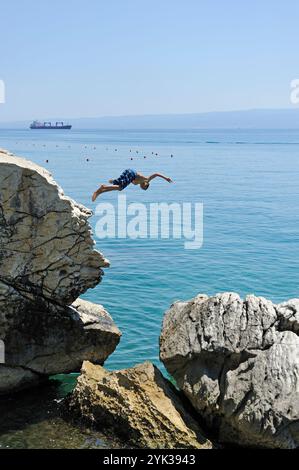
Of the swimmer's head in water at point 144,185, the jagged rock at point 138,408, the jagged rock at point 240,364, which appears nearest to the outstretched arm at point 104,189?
the swimmer's head in water at point 144,185

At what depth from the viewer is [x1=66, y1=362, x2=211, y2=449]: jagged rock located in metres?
12.4

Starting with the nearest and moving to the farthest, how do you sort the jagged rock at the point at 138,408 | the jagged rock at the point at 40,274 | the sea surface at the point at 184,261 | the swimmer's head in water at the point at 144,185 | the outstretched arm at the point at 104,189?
1. the jagged rock at the point at 138,408
2. the jagged rock at the point at 40,274
3. the sea surface at the point at 184,261
4. the outstretched arm at the point at 104,189
5. the swimmer's head in water at the point at 144,185

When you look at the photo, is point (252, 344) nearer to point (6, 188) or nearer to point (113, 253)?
point (6, 188)

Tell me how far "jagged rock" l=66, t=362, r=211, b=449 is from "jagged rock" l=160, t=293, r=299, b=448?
1.43 feet

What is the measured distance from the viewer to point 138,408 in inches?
503

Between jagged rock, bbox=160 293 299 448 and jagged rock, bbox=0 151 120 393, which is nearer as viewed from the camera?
jagged rock, bbox=160 293 299 448

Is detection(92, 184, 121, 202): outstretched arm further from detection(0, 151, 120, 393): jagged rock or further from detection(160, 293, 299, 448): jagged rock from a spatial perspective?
detection(160, 293, 299, 448): jagged rock

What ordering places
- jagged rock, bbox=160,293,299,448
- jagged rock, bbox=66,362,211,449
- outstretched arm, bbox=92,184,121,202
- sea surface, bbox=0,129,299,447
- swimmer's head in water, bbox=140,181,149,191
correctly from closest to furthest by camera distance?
jagged rock, bbox=160,293,299,448 < jagged rock, bbox=66,362,211,449 < sea surface, bbox=0,129,299,447 < outstretched arm, bbox=92,184,121,202 < swimmer's head in water, bbox=140,181,149,191

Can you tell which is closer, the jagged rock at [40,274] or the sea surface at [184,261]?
the jagged rock at [40,274]

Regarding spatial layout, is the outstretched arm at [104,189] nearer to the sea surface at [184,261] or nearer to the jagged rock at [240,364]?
the sea surface at [184,261]

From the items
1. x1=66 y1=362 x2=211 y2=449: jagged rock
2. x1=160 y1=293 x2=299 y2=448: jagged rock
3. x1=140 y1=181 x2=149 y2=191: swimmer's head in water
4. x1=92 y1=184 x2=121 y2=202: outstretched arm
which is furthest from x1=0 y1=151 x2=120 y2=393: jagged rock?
x1=140 y1=181 x2=149 y2=191: swimmer's head in water

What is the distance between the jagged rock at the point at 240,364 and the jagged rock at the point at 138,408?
1.43 feet

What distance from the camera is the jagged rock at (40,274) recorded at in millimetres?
14323
